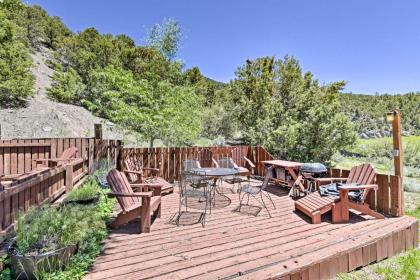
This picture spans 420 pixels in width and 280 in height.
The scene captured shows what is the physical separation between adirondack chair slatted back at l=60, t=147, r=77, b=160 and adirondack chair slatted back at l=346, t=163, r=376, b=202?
5419mm

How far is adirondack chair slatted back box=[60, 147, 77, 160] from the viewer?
17.8 ft

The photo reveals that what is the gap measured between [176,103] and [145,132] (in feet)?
5.53

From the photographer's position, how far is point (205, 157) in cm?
842

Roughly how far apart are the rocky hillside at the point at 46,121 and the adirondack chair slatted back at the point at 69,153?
6.43 metres

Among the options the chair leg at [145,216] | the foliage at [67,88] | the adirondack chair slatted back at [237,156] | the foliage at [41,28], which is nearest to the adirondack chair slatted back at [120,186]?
the chair leg at [145,216]

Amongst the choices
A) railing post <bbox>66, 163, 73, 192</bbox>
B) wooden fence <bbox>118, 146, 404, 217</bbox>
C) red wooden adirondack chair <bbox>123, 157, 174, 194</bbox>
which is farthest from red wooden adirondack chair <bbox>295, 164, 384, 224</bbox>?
railing post <bbox>66, 163, 73, 192</bbox>

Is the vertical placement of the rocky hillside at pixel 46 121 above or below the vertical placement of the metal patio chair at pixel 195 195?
above

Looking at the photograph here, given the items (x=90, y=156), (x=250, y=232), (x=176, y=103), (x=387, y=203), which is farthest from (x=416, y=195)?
(x=90, y=156)

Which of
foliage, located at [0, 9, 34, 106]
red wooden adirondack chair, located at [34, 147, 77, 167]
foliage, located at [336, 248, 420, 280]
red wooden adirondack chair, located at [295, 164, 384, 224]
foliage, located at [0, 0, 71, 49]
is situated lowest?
foliage, located at [336, 248, 420, 280]

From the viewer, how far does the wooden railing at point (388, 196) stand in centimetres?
442

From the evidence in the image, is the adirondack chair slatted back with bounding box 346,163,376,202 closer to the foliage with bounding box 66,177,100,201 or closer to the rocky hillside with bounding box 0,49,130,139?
the foliage with bounding box 66,177,100,201

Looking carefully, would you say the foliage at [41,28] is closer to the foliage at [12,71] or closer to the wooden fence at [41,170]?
the foliage at [12,71]

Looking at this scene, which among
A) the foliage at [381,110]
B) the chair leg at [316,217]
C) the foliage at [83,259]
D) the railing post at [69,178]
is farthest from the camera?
the foliage at [381,110]

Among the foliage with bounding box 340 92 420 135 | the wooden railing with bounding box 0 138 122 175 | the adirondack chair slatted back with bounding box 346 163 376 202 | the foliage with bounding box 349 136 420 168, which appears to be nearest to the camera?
the adirondack chair slatted back with bounding box 346 163 376 202
